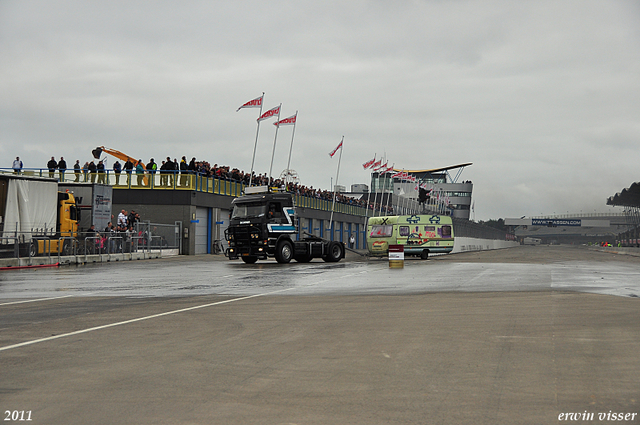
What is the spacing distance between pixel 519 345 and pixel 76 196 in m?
30.0

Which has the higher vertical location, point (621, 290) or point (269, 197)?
point (269, 197)

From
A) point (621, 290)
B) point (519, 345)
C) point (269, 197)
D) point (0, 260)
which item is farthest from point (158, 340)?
point (269, 197)

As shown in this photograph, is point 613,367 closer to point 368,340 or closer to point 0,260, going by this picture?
point 368,340

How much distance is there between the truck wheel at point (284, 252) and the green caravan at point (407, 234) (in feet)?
42.6

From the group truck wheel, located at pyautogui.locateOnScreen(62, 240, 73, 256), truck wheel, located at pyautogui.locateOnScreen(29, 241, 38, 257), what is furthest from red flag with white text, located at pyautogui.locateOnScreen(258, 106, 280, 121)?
truck wheel, located at pyautogui.locateOnScreen(29, 241, 38, 257)

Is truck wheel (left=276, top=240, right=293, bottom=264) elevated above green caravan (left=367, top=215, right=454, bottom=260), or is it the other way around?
green caravan (left=367, top=215, right=454, bottom=260)

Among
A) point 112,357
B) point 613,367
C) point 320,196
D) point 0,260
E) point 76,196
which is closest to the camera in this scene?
point 613,367

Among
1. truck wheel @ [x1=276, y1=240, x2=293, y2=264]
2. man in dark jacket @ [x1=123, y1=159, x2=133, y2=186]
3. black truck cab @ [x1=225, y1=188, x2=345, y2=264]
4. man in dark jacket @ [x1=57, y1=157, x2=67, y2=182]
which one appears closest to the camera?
black truck cab @ [x1=225, y1=188, x2=345, y2=264]

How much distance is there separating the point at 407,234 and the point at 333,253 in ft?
36.1

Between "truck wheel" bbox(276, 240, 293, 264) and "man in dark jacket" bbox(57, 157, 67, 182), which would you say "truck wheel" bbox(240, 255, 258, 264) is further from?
"man in dark jacket" bbox(57, 157, 67, 182)

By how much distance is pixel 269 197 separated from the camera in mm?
30891

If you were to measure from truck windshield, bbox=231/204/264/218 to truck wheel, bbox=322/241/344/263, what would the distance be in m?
5.14

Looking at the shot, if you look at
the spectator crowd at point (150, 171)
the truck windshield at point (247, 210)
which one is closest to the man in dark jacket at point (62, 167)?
the spectator crowd at point (150, 171)

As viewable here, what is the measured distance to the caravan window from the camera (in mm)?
43844
